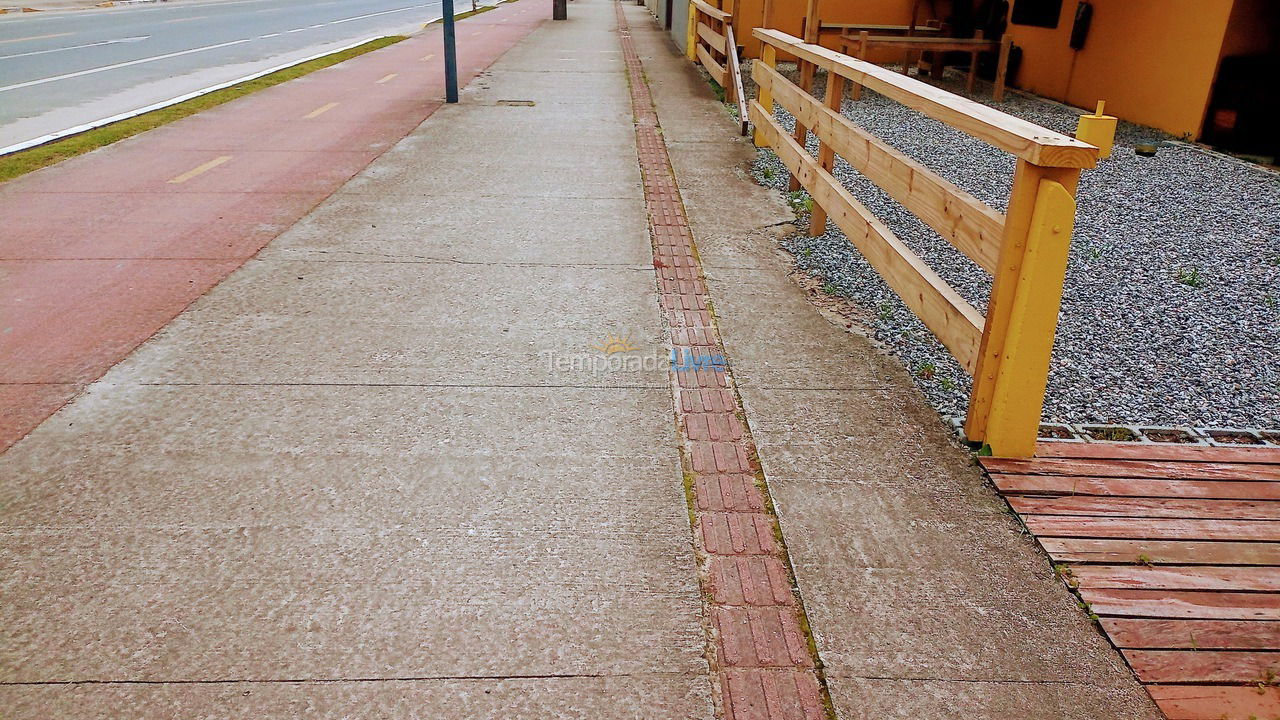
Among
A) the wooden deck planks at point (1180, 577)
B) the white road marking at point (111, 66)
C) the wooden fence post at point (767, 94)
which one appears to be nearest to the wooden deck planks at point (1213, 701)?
the wooden deck planks at point (1180, 577)

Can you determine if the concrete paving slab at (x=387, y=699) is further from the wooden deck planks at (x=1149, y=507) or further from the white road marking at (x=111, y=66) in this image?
the white road marking at (x=111, y=66)

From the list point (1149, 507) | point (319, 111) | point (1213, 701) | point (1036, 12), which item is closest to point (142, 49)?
point (319, 111)

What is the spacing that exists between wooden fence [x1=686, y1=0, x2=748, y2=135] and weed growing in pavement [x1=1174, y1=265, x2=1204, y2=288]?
5301mm

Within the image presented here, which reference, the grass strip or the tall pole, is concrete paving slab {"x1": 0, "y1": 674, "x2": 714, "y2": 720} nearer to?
the grass strip

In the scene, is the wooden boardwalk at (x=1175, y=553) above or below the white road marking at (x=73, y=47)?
below

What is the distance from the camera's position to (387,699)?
2.37 m

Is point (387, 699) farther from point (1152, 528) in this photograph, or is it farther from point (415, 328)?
point (415, 328)

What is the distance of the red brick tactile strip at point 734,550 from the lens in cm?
244

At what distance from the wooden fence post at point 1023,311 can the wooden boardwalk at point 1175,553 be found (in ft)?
0.55

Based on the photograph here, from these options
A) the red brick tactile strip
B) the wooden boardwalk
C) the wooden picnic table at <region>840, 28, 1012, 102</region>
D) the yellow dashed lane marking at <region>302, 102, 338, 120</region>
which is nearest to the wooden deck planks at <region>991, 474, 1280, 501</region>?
the wooden boardwalk

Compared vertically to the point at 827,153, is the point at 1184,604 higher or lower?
lower

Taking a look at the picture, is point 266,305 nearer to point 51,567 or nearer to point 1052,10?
point 51,567

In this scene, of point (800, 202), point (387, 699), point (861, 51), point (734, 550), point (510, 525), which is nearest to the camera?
point (387, 699)

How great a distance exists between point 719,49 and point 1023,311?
10519 mm
